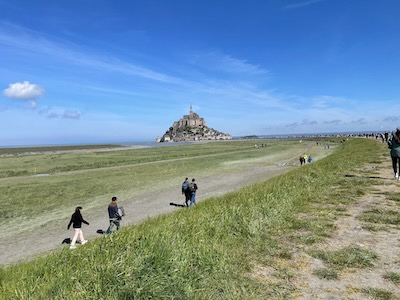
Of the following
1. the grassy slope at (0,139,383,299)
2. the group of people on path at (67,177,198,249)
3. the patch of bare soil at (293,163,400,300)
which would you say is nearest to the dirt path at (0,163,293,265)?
the group of people on path at (67,177,198,249)

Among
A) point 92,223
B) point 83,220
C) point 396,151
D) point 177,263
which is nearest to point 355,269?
point 177,263

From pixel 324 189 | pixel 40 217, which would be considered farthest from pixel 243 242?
pixel 40 217

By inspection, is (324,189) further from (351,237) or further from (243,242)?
(243,242)

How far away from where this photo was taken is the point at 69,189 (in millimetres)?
Result: 31391

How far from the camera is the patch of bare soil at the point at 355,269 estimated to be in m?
4.77

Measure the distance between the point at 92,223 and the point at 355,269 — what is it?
58.0ft

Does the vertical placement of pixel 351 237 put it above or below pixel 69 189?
above

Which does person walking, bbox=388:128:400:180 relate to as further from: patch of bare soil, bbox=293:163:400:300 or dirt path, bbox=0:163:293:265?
dirt path, bbox=0:163:293:265

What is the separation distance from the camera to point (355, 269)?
5.48 metres

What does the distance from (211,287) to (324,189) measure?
29.9 ft

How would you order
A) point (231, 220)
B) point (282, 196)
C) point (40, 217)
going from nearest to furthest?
1. point (231, 220)
2. point (282, 196)
3. point (40, 217)

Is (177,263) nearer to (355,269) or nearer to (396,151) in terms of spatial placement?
(355,269)

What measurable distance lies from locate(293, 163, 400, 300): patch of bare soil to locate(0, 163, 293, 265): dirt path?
293 inches

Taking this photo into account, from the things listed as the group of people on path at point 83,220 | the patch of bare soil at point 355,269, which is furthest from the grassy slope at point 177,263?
the group of people on path at point 83,220
